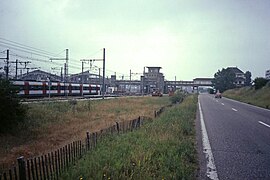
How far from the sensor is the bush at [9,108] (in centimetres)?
1116

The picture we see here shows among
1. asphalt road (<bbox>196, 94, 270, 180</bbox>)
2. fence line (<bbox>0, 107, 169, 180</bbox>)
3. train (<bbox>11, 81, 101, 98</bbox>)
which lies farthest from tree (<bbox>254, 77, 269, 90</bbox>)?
fence line (<bbox>0, 107, 169, 180</bbox>)

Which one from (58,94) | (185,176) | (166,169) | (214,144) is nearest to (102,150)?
(166,169)

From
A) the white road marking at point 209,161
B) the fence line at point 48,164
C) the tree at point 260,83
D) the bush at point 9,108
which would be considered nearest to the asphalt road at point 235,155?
the white road marking at point 209,161

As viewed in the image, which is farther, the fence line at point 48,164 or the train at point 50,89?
the train at point 50,89

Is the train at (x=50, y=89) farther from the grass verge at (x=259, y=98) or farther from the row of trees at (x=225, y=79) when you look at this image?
the row of trees at (x=225, y=79)

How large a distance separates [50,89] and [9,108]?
2644cm

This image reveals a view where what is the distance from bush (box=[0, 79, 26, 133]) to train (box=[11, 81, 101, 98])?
1279 cm

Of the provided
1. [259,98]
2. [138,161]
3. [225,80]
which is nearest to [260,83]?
[259,98]

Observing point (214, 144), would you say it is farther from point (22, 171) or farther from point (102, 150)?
point (22, 171)

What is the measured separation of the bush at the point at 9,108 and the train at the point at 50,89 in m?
12.8

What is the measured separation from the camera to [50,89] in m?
36.9

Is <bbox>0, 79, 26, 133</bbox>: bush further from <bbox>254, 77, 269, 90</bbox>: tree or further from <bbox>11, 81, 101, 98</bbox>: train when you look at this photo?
<bbox>254, 77, 269, 90</bbox>: tree

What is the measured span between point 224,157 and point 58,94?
36.4 m

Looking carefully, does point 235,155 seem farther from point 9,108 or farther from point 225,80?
point 225,80
